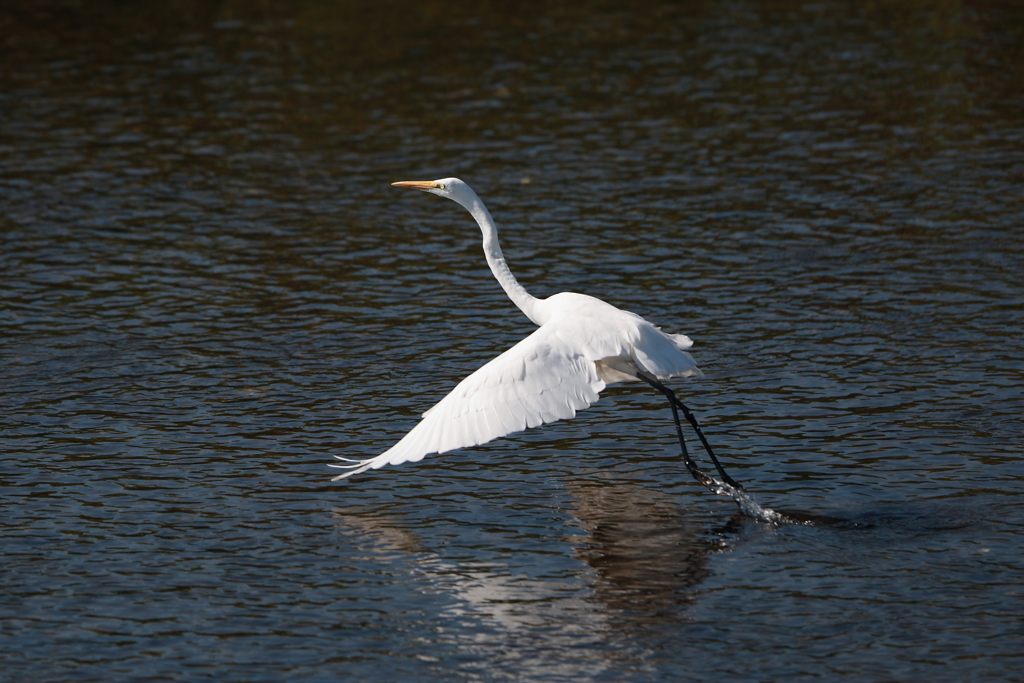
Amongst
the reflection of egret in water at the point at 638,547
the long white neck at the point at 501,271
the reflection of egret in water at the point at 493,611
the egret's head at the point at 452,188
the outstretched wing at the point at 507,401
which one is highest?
the egret's head at the point at 452,188

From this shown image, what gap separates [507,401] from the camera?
8.05m

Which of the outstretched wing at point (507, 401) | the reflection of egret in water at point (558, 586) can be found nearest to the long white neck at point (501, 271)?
the outstretched wing at point (507, 401)

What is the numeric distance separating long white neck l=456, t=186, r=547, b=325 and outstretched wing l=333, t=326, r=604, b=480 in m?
1.10

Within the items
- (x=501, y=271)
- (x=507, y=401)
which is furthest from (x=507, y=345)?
(x=507, y=401)

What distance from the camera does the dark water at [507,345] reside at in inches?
285

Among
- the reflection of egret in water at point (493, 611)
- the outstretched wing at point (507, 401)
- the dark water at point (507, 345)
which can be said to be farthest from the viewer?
the outstretched wing at point (507, 401)

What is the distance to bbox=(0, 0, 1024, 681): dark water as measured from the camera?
7.23 meters

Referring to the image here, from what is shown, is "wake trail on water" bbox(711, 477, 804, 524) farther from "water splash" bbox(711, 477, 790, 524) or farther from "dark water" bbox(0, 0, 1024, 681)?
"dark water" bbox(0, 0, 1024, 681)

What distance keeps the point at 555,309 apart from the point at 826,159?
853 centimetres

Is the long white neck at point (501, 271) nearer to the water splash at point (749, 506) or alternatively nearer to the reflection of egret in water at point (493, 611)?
the water splash at point (749, 506)

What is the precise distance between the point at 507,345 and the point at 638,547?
3.84m

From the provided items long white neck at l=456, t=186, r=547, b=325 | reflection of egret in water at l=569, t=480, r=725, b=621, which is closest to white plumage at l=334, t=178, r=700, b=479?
long white neck at l=456, t=186, r=547, b=325

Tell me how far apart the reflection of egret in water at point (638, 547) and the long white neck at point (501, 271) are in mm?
1365

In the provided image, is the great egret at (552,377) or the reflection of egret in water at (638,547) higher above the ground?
the great egret at (552,377)
